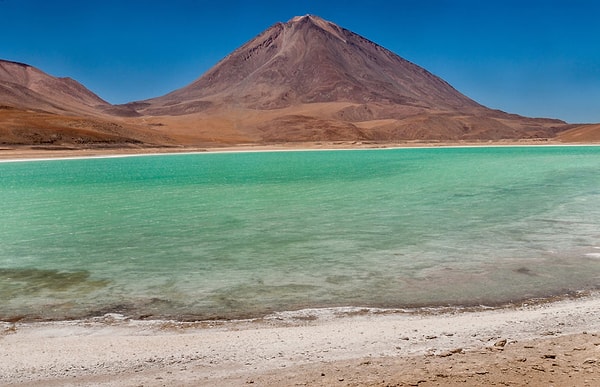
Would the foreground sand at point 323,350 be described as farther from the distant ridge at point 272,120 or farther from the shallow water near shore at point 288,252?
the distant ridge at point 272,120

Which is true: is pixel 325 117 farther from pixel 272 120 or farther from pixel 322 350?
pixel 322 350

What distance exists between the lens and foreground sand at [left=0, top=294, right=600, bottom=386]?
471 cm

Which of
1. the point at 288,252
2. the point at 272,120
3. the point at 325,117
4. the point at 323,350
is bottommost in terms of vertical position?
the point at 288,252

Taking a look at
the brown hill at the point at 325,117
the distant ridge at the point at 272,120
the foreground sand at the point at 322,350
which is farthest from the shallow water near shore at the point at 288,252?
the brown hill at the point at 325,117

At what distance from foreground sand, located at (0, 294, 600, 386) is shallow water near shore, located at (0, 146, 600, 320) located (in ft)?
2.07

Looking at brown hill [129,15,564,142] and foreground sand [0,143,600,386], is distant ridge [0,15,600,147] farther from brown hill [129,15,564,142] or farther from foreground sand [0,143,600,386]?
foreground sand [0,143,600,386]

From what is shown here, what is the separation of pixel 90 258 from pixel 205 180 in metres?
19.6

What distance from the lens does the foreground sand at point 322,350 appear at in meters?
4.71

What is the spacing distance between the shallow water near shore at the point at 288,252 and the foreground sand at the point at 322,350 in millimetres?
630

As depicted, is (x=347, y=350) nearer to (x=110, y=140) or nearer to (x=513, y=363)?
(x=513, y=363)

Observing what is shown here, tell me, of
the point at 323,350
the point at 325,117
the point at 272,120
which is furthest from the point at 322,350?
the point at 325,117

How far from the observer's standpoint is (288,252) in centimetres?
1075

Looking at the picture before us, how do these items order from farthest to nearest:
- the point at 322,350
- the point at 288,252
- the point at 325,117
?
1. the point at 325,117
2. the point at 288,252
3. the point at 322,350

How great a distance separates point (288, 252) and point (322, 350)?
535 cm
